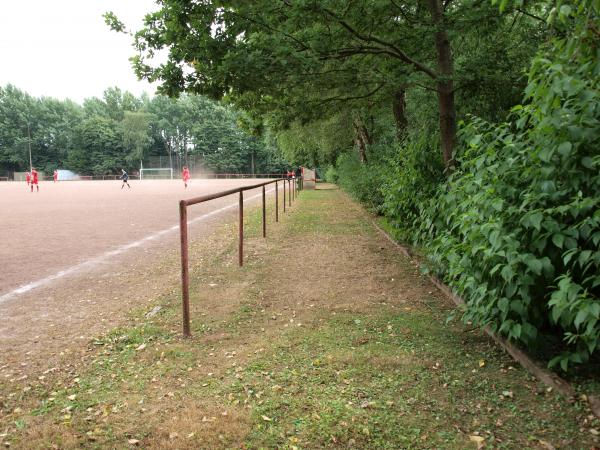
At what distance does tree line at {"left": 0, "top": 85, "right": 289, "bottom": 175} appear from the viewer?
285 ft

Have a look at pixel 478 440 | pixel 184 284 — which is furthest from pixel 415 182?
pixel 478 440

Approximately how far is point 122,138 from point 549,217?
9722cm

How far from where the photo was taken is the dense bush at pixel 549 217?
8.26ft

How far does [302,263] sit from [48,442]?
15.3 ft

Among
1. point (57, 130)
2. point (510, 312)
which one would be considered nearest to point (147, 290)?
point (510, 312)

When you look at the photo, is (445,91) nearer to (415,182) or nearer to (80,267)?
(415,182)

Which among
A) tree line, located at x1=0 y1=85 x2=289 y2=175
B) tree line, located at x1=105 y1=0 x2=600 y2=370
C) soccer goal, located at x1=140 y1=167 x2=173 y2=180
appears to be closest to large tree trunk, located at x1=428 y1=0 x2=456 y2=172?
tree line, located at x1=105 y1=0 x2=600 y2=370

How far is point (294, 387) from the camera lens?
3021 millimetres

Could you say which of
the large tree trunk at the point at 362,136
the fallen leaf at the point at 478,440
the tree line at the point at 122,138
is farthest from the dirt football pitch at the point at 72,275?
the tree line at the point at 122,138

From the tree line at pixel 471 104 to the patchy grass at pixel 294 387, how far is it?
1.39ft

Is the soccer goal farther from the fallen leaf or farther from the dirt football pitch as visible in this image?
the fallen leaf

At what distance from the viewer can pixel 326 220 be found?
40.7 feet

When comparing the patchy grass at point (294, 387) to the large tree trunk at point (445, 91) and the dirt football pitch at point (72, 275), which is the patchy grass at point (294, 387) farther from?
the large tree trunk at point (445, 91)

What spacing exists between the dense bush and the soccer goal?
8642cm
